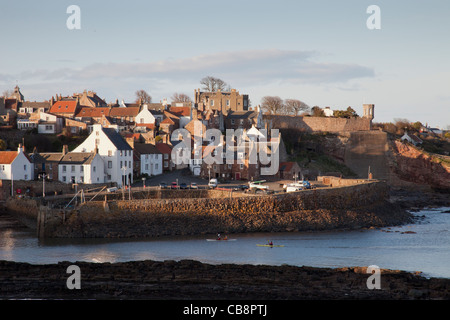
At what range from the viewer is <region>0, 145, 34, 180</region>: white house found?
155ft

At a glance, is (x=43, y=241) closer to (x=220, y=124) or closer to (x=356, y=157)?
(x=220, y=124)

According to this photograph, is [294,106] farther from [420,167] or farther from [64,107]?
[64,107]

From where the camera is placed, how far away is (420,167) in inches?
2972

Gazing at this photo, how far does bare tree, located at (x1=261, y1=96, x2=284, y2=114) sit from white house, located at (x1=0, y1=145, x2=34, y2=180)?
47847mm

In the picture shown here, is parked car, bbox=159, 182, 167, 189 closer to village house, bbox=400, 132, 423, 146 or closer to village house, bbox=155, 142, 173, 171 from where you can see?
village house, bbox=155, 142, 173, 171

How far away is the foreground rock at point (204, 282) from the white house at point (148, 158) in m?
25.7

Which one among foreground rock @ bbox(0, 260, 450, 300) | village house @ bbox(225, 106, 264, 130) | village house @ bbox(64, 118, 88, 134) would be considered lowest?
foreground rock @ bbox(0, 260, 450, 300)

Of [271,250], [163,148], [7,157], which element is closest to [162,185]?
[163,148]

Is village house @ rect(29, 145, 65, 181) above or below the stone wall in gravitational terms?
below

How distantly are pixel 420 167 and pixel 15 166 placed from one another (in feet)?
153

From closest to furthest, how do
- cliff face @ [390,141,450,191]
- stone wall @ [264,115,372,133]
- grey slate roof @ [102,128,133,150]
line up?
grey slate roof @ [102,128,133,150]
cliff face @ [390,141,450,191]
stone wall @ [264,115,372,133]

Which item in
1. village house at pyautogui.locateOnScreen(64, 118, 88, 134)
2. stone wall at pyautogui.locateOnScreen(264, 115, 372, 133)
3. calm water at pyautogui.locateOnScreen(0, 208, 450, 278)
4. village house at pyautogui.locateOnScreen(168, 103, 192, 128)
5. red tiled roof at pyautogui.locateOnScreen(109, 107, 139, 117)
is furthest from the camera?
stone wall at pyautogui.locateOnScreen(264, 115, 372, 133)

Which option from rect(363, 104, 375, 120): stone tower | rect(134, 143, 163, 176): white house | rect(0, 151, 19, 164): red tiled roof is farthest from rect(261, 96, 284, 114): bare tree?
rect(0, 151, 19, 164): red tiled roof
